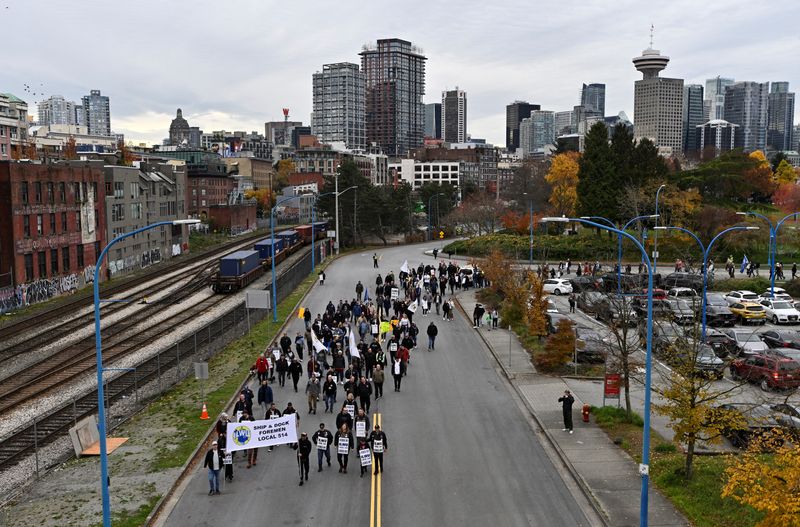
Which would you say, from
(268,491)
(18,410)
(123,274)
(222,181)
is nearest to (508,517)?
(268,491)

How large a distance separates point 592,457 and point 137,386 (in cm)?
1720

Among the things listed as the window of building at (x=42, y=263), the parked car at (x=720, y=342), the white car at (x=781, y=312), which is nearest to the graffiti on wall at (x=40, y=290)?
the window of building at (x=42, y=263)

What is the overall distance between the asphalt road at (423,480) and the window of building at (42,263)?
33.5 meters

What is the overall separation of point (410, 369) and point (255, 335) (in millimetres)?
11081

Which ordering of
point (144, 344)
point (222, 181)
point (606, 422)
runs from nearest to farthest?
point (606, 422), point (144, 344), point (222, 181)

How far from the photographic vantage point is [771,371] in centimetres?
2728

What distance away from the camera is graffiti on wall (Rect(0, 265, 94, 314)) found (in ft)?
157

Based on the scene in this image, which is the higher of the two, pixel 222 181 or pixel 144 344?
pixel 222 181

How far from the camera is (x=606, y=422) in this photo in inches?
939

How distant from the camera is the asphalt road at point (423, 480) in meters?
17.1

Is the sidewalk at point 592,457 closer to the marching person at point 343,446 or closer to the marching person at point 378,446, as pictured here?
the marching person at point 378,446

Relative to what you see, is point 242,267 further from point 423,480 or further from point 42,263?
point 423,480

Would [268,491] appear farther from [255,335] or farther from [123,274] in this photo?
[123,274]

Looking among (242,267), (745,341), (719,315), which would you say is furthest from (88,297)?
(745,341)
